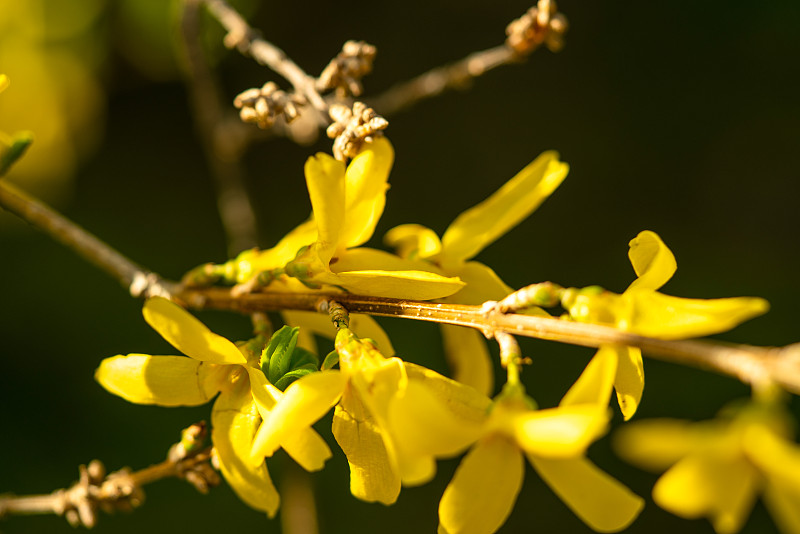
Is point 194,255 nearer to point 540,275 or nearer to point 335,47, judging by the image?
point 335,47

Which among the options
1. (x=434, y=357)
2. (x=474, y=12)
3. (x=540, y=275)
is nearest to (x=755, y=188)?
(x=540, y=275)

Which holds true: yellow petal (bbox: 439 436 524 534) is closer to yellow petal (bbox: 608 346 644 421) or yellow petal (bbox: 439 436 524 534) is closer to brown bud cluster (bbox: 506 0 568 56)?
yellow petal (bbox: 608 346 644 421)

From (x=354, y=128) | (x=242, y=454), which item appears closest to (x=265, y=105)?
(x=354, y=128)

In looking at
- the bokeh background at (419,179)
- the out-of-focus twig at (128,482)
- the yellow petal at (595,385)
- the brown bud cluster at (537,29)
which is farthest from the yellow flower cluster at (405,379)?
the bokeh background at (419,179)

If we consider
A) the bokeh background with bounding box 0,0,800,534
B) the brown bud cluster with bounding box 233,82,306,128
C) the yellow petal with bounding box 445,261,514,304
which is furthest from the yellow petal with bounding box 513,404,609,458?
the bokeh background with bounding box 0,0,800,534

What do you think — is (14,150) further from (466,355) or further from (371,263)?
(466,355)

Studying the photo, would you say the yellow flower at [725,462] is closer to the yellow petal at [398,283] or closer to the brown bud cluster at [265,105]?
the yellow petal at [398,283]
